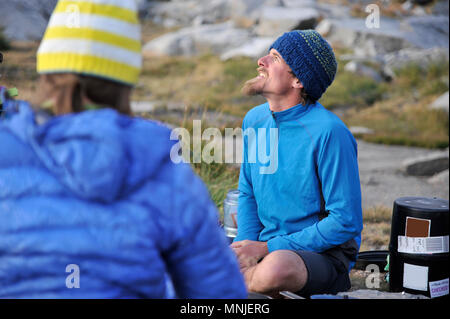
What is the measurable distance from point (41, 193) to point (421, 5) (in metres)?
26.9

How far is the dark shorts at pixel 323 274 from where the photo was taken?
9.41ft

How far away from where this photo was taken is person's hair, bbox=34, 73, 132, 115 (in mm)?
1475

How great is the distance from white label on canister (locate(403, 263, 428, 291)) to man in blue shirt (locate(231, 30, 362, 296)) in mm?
282

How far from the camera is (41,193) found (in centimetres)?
137

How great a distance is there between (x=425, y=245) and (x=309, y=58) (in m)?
1.15

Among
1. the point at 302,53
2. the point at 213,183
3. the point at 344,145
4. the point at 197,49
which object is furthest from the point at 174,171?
the point at 197,49

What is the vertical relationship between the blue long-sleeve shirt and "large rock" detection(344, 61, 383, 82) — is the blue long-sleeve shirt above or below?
below

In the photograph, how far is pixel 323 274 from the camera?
9.51 ft

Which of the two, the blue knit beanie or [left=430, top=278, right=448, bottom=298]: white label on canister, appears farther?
the blue knit beanie

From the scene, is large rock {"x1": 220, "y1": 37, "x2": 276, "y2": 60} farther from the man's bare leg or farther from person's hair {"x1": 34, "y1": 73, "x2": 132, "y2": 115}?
person's hair {"x1": 34, "y1": 73, "x2": 132, "y2": 115}

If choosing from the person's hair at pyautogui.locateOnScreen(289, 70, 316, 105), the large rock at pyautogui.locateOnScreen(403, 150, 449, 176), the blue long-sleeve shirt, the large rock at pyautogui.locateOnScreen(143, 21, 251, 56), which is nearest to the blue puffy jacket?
the blue long-sleeve shirt

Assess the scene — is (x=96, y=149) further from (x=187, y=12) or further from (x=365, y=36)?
(x=187, y=12)

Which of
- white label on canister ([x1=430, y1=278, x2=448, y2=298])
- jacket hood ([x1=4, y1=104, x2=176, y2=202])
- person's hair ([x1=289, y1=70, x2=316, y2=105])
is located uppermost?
person's hair ([x1=289, y1=70, x2=316, y2=105])

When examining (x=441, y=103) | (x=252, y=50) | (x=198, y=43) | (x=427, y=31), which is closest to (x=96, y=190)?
(x=441, y=103)
